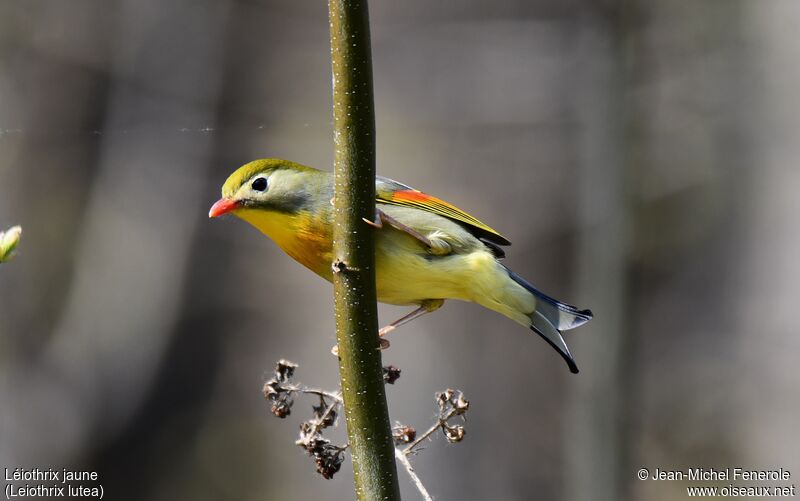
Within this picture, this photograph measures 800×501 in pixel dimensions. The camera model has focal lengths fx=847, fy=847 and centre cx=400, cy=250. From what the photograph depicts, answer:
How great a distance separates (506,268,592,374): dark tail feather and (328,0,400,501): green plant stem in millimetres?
1354

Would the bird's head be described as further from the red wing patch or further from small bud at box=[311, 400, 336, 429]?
small bud at box=[311, 400, 336, 429]

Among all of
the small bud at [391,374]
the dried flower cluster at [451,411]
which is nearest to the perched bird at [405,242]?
the small bud at [391,374]

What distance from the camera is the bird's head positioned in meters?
3.27

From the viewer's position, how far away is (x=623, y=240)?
8984mm

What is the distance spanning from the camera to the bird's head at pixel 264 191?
129 inches

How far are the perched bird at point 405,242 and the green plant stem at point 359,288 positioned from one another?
0.75m

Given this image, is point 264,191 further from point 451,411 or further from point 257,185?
point 451,411

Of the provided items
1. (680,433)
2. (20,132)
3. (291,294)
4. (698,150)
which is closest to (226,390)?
(291,294)

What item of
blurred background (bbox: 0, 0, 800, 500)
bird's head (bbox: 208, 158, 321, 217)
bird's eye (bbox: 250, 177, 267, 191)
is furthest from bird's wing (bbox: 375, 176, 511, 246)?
blurred background (bbox: 0, 0, 800, 500)

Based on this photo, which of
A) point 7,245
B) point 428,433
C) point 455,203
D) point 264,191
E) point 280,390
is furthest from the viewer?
point 455,203

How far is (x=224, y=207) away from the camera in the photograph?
10.6 ft

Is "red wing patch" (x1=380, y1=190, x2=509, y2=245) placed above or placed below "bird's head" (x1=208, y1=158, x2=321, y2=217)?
below

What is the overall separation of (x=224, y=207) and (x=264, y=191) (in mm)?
174

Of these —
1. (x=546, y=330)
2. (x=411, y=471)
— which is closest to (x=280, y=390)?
(x=411, y=471)
